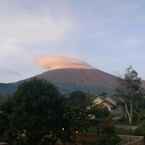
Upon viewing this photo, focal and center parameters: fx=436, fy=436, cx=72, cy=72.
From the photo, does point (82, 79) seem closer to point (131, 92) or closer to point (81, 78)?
point (81, 78)

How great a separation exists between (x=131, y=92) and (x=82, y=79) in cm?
6351

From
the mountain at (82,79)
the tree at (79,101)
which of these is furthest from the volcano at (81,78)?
the tree at (79,101)

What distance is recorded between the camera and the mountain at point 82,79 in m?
101

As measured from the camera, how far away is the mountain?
332 feet

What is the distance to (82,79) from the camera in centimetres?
11231

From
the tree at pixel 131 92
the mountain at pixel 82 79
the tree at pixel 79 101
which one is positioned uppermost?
the mountain at pixel 82 79

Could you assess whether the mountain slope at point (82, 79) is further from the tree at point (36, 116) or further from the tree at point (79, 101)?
the tree at point (36, 116)

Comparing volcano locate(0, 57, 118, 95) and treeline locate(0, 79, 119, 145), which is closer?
treeline locate(0, 79, 119, 145)

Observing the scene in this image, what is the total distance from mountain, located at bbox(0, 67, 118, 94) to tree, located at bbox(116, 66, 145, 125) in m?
47.2

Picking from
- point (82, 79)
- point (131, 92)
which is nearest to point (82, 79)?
point (82, 79)

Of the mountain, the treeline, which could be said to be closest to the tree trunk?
the treeline

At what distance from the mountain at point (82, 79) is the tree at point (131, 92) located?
155 feet

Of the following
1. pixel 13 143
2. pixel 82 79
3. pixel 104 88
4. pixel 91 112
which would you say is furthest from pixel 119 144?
pixel 82 79

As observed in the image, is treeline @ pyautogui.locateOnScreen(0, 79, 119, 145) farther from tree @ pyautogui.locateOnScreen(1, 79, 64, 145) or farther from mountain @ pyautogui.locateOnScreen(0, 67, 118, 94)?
mountain @ pyautogui.locateOnScreen(0, 67, 118, 94)
